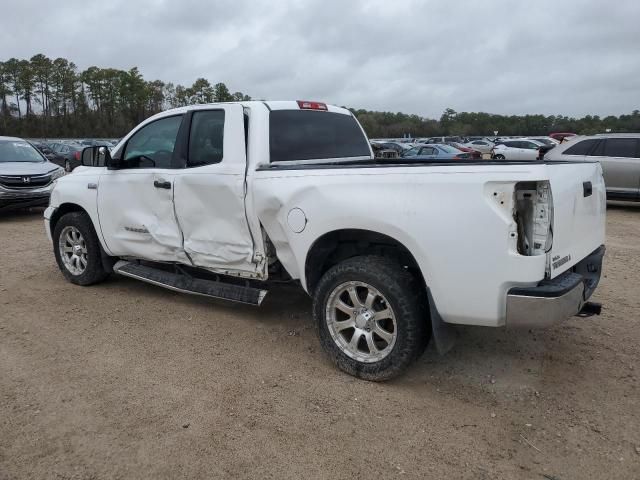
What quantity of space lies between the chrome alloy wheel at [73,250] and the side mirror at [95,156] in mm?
739

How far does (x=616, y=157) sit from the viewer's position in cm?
1219

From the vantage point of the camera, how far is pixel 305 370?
3.92m

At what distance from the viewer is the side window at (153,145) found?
493 cm

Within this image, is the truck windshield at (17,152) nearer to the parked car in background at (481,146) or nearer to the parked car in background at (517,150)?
the parked car in background at (517,150)

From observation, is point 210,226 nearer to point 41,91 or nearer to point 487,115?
point 41,91

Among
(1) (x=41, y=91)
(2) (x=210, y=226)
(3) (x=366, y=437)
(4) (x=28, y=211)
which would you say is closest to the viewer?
(3) (x=366, y=437)

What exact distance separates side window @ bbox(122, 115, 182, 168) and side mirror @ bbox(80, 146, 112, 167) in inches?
7.4

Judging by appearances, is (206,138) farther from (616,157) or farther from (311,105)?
(616,157)

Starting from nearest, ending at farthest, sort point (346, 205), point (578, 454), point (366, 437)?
point (578, 454), point (366, 437), point (346, 205)

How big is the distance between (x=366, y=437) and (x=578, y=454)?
113 centimetres

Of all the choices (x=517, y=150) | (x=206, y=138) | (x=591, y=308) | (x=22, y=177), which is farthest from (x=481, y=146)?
(x=591, y=308)

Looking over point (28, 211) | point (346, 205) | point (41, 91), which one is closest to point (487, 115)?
point (41, 91)

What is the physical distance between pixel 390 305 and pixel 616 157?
10952 millimetres

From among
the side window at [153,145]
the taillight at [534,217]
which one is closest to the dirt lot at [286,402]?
the taillight at [534,217]
